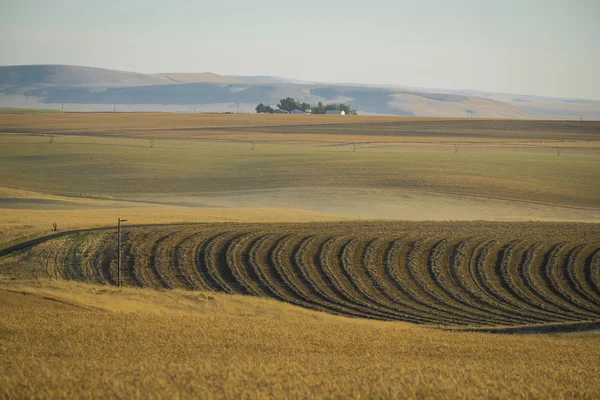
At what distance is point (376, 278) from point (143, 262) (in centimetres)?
824

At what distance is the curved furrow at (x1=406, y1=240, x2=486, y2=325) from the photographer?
21.0m

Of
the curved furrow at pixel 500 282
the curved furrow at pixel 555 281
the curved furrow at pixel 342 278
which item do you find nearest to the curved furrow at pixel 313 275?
the curved furrow at pixel 342 278

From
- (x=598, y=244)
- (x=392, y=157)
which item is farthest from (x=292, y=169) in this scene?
Result: (x=598, y=244)

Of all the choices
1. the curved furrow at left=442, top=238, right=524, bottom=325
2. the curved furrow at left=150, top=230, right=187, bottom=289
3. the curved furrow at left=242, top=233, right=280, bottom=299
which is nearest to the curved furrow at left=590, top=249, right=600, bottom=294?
the curved furrow at left=442, top=238, right=524, bottom=325

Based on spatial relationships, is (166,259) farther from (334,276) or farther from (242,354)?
(242,354)

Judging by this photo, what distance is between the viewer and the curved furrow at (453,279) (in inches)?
834

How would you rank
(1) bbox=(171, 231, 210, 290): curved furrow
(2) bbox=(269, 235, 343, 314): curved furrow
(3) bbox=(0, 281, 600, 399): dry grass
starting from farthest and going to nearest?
(1) bbox=(171, 231, 210, 290): curved furrow → (2) bbox=(269, 235, 343, 314): curved furrow → (3) bbox=(0, 281, 600, 399): dry grass

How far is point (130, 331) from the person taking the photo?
14.7m

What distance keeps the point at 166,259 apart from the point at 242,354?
14240 mm

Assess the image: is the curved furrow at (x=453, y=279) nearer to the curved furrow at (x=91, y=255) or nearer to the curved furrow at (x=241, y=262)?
the curved furrow at (x=241, y=262)

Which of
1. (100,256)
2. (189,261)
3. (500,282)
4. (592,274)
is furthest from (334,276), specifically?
(592,274)

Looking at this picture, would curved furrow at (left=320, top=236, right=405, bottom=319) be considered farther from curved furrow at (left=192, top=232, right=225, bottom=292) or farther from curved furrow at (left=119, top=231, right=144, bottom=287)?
curved furrow at (left=119, top=231, right=144, bottom=287)

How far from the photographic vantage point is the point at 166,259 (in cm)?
2669

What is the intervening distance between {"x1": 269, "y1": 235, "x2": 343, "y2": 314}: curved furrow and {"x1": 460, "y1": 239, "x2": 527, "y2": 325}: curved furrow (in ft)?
15.3
